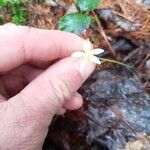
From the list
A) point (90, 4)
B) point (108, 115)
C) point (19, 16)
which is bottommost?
point (108, 115)

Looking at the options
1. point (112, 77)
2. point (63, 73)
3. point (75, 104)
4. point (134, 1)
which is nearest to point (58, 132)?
point (75, 104)

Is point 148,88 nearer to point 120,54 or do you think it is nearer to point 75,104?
point 120,54

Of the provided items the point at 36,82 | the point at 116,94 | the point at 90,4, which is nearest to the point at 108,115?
the point at 116,94

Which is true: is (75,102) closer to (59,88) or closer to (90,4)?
(59,88)

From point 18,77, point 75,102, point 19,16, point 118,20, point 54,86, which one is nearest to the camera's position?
point 54,86

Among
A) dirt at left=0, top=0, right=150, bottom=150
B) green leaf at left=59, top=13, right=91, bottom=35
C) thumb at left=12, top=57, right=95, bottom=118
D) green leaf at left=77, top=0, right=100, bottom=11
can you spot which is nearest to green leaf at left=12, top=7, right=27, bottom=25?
dirt at left=0, top=0, right=150, bottom=150

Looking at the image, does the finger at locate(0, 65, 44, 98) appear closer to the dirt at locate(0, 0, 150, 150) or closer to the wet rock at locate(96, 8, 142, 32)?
the dirt at locate(0, 0, 150, 150)
